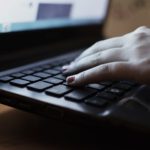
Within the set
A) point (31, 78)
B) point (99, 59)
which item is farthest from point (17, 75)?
point (99, 59)

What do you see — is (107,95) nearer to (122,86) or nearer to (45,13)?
(122,86)

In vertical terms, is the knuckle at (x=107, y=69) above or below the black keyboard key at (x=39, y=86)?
above

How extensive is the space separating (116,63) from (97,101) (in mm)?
82

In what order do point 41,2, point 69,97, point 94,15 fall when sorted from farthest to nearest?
point 94,15 < point 41,2 < point 69,97

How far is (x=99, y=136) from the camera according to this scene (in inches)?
16.9

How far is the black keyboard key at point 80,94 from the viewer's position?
40 centimetres

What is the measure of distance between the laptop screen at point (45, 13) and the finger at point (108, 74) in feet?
0.61

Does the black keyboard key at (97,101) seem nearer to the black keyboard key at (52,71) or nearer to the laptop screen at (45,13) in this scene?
the black keyboard key at (52,71)

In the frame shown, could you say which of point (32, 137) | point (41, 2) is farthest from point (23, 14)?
point (32, 137)

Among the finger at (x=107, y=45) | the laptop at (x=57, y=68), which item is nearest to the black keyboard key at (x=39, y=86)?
the laptop at (x=57, y=68)

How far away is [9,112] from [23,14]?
0.20 metres

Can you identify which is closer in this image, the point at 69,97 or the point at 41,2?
the point at 69,97

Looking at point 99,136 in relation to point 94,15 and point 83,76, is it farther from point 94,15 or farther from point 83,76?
point 94,15

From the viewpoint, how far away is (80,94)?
1.38 feet
